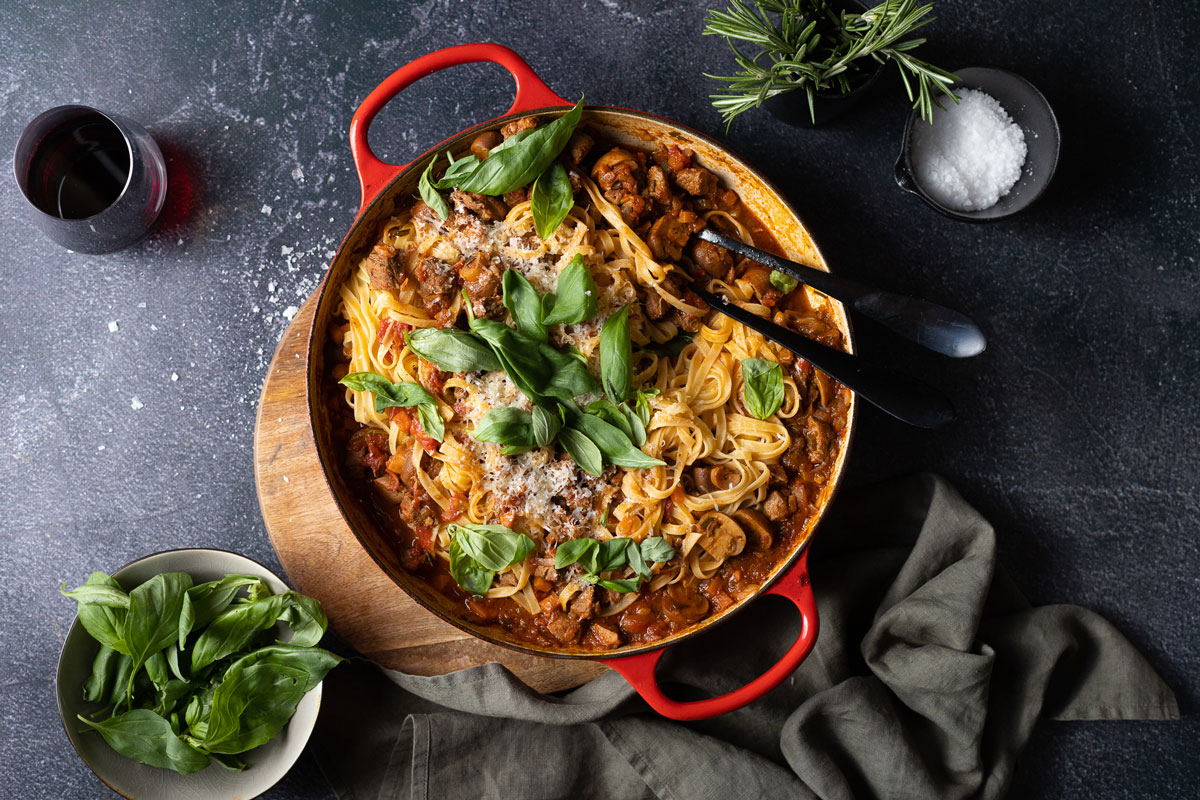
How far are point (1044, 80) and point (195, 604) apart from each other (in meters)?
4.47

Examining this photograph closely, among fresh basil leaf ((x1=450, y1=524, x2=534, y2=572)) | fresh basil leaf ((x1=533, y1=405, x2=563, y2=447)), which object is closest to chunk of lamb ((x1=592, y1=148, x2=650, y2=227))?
fresh basil leaf ((x1=533, y1=405, x2=563, y2=447))

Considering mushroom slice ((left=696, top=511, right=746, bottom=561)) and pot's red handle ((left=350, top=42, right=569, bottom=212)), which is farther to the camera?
mushroom slice ((left=696, top=511, right=746, bottom=561))

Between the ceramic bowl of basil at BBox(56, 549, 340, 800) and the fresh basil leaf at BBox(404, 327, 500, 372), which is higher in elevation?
the fresh basil leaf at BBox(404, 327, 500, 372)

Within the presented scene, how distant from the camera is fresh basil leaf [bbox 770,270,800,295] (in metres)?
3.56

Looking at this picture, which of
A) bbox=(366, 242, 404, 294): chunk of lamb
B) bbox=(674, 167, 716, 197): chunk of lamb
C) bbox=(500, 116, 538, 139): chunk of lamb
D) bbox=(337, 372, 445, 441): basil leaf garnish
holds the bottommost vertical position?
bbox=(337, 372, 445, 441): basil leaf garnish

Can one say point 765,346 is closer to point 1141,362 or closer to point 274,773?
point 1141,362

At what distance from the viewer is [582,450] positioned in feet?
10.8

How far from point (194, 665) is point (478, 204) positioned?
216 cm

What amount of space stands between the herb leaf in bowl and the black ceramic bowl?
3134 millimetres

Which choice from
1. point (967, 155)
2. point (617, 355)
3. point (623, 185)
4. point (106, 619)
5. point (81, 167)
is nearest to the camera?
point (617, 355)

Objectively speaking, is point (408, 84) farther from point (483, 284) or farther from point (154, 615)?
point (154, 615)

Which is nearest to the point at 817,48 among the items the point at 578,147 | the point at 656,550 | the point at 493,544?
the point at 578,147

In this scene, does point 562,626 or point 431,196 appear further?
point 562,626

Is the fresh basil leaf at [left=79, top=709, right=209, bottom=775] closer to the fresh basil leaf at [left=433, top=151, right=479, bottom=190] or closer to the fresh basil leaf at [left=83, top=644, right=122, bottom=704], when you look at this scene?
the fresh basil leaf at [left=83, top=644, right=122, bottom=704]
